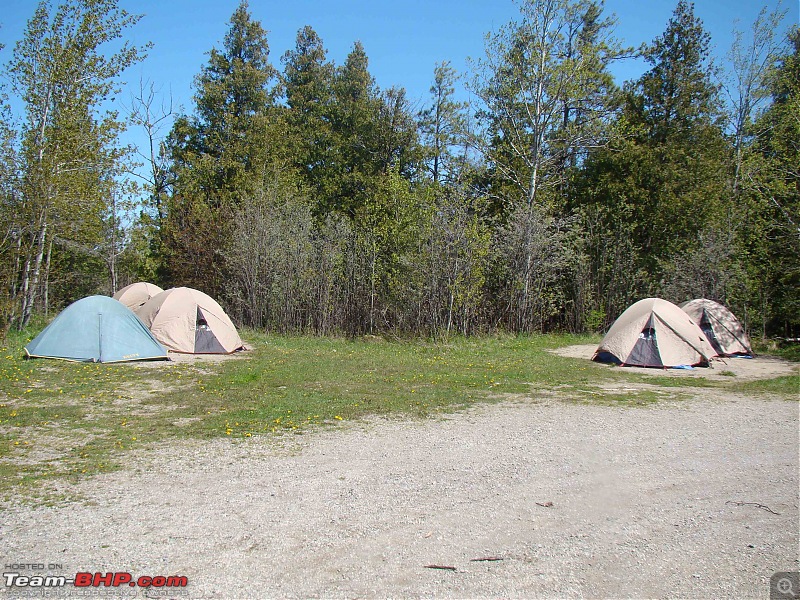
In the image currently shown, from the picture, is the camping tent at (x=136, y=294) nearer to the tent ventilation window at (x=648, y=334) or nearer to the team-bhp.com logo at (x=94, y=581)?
the tent ventilation window at (x=648, y=334)

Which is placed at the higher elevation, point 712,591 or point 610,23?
point 610,23

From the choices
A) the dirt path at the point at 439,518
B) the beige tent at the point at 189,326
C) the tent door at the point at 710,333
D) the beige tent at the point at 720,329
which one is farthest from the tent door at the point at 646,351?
the beige tent at the point at 189,326

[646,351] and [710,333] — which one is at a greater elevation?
[710,333]

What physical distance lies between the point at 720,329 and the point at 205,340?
13.4 meters

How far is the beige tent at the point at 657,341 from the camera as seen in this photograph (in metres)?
13.3

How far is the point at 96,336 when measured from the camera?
12.5 m

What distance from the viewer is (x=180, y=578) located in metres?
3.62

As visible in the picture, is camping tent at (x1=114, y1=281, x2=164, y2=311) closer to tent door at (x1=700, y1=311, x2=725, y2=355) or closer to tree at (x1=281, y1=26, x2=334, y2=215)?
tree at (x1=281, y1=26, x2=334, y2=215)

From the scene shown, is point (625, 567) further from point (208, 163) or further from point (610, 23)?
point (208, 163)

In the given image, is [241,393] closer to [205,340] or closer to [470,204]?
[205,340]

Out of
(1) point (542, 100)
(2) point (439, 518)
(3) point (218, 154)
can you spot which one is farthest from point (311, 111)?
(2) point (439, 518)

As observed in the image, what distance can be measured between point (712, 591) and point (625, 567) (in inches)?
19.8

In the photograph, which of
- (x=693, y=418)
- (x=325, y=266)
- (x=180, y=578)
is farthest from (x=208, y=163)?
(x=180, y=578)

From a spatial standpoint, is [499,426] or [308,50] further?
[308,50]
